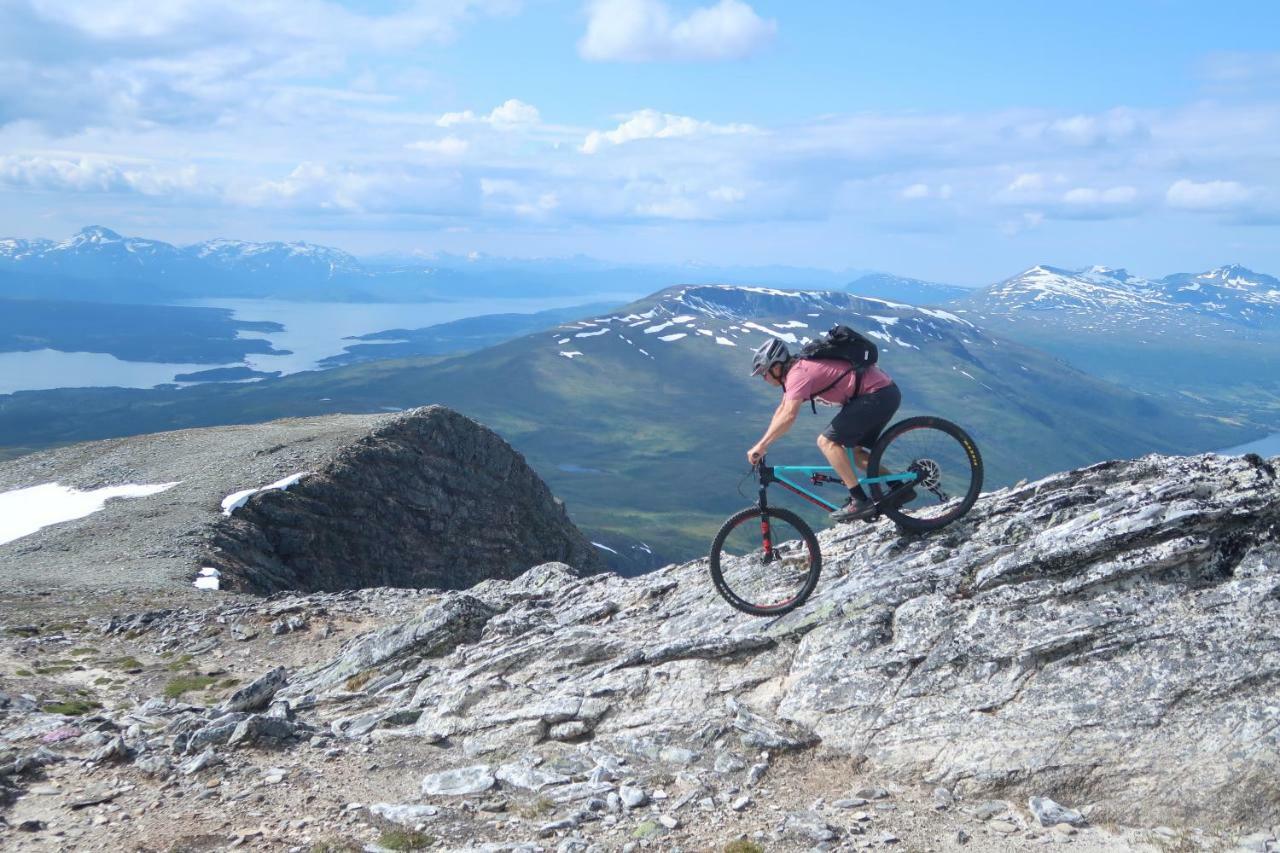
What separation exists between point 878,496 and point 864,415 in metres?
1.72

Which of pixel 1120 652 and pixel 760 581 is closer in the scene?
pixel 1120 652

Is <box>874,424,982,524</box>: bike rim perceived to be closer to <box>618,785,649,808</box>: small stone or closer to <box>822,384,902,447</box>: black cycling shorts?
<box>822,384,902,447</box>: black cycling shorts

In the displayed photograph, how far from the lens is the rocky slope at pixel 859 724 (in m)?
12.2

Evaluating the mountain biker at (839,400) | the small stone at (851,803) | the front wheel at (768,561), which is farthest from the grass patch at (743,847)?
the mountain biker at (839,400)

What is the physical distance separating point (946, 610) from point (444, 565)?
49307mm

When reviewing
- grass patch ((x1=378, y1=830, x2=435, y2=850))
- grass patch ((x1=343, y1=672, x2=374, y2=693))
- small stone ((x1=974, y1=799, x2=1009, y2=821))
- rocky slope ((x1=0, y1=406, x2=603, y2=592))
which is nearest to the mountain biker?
small stone ((x1=974, y1=799, x2=1009, y2=821))

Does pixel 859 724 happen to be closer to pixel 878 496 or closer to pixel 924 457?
pixel 878 496

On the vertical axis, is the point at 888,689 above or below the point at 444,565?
above

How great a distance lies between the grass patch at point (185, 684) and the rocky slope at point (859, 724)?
5.06 metres

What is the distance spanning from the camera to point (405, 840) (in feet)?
41.3

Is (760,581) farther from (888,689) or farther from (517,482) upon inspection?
(517,482)

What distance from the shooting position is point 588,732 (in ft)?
52.3

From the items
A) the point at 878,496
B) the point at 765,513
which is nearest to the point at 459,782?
the point at 765,513

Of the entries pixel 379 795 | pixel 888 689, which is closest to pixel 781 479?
pixel 888 689
